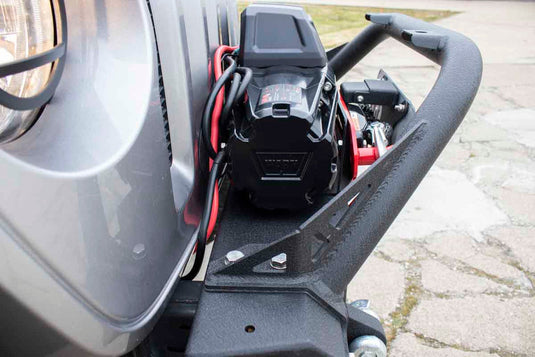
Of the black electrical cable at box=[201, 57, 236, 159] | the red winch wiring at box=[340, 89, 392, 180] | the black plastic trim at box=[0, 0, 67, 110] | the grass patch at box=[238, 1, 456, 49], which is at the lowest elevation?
the grass patch at box=[238, 1, 456, 49]

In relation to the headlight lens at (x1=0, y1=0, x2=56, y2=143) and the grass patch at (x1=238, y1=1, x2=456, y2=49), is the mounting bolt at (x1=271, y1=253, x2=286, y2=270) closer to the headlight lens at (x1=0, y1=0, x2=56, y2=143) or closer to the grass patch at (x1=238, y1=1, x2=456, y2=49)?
the headlight lens at (x1=0, y1=0, x2=56, y2=143)

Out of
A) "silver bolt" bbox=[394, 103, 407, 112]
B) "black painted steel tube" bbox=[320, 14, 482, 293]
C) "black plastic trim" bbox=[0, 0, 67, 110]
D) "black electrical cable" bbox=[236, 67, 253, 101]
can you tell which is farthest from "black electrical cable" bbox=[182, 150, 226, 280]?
"silver bolt" bbox=[394, 103, 407, 112]

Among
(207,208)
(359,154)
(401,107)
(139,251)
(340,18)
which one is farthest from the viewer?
(340,18)

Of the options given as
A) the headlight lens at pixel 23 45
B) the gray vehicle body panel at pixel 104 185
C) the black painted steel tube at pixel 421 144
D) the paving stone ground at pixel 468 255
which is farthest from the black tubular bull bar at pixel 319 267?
the paving stone ground at pixel 468 255

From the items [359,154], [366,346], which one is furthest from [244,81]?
[366,346]

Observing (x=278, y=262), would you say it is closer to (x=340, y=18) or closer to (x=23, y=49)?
(x=23, y=49)

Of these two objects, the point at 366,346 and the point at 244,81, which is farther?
the point at 244,81

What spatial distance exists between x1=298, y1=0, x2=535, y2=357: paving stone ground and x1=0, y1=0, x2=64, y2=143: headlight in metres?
1.33

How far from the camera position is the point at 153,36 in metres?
0.78

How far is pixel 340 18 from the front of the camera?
8070mm

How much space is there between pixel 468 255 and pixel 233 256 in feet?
4.78

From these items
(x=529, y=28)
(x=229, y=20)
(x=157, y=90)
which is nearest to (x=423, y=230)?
(x=229, y=20)

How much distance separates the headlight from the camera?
0.57 m

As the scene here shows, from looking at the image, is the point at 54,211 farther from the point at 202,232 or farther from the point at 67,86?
the point at 202,232
